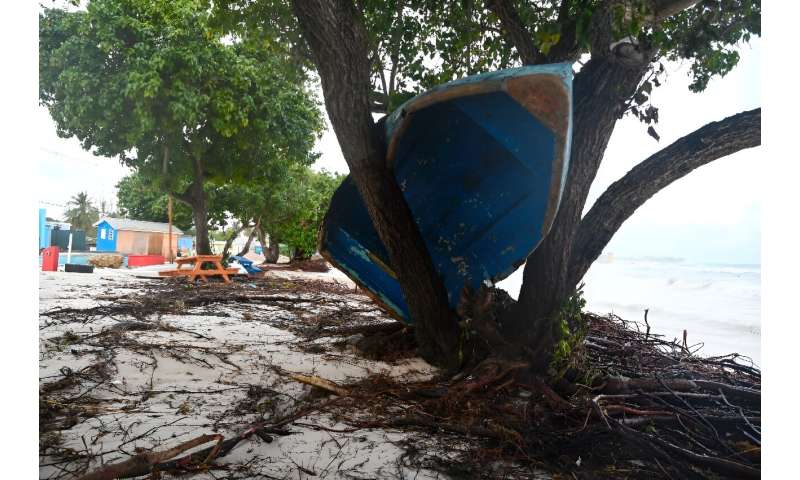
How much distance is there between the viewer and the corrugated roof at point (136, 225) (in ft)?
13.4

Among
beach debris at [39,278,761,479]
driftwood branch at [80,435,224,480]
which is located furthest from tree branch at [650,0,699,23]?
driftwood branch at [80,435,224,480]

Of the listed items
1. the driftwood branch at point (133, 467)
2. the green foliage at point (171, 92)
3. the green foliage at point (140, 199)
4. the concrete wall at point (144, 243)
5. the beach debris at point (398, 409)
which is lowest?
the beach debris at point (398, 409)

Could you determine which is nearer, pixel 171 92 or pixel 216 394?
pixel 216 394

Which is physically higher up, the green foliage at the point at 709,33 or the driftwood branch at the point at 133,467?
the green foliage at the point at 709,33

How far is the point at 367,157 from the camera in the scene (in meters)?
1.95

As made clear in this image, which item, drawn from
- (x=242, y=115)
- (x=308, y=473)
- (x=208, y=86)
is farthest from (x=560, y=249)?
(x=208, y=86)

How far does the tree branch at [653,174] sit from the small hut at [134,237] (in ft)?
11.7

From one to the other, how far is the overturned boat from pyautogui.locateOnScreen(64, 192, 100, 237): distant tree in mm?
1406

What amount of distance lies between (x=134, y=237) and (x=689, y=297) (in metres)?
6.59

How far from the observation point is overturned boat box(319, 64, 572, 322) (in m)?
1.89

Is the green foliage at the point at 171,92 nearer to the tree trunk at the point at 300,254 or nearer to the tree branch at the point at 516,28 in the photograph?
the tree branch at the point at 516,28

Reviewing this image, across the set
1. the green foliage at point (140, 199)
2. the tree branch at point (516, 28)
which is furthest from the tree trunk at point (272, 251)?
the tree branch at point (516, 28)

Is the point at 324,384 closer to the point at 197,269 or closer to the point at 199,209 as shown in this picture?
the point at 197,269

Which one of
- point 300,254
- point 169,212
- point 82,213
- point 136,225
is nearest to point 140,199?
point 136,225
